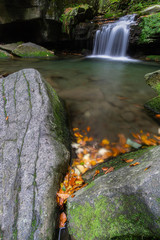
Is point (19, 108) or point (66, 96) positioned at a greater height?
point (19, 108)

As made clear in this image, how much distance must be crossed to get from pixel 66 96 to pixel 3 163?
2988mm

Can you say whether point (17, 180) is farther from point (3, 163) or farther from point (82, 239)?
point (82, 239)

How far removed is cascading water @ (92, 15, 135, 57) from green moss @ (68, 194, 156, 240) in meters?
12.4

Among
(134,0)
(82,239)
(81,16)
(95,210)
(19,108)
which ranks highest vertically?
(134,0)

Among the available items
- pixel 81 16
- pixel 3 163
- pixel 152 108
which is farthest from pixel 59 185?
pixel 81 16

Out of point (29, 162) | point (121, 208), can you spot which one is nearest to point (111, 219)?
point (121, 208)

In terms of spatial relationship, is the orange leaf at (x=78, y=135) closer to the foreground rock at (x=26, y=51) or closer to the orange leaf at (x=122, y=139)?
the orange leaf at (x=122, y=139)

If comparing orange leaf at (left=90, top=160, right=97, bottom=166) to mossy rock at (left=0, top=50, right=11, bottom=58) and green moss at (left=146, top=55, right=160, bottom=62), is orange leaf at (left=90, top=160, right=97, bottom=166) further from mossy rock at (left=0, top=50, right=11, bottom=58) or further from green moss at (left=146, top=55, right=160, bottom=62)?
mossy rock at (left=0, top=50, right=11, bottom=58)

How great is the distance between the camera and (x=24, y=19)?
10320mm

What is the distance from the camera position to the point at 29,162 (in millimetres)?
1539

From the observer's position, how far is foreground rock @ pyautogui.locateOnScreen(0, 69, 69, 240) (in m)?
1.19

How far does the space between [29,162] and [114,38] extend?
12645 mm

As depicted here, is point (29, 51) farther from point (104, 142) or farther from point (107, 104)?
point (104, 142)

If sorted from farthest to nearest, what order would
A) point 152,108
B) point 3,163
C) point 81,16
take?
point 81,16
point 152,108
point 3,163
